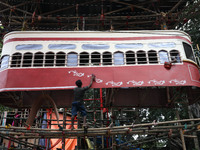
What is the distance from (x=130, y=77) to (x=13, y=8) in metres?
8.52

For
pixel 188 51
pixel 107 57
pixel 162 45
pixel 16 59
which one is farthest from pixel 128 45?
pixel 16 59

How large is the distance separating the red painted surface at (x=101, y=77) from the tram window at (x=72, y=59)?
24 cm

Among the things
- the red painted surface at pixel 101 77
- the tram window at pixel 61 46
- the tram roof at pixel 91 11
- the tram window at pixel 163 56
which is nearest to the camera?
the red painted surface at pixel 101 77

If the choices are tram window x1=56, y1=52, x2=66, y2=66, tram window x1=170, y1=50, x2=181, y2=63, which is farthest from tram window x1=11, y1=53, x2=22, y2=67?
tram window x1=170, y1=50, x2=181, y2=63

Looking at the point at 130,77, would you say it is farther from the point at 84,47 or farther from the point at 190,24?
the point at 190,24

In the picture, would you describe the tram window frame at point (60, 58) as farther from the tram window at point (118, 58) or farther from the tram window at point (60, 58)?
the tram window at point (118, 58)

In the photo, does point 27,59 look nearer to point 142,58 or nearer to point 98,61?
point 98,61

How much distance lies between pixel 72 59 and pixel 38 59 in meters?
1.31

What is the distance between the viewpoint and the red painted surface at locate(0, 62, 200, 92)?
762cm

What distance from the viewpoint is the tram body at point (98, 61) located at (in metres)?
7.68

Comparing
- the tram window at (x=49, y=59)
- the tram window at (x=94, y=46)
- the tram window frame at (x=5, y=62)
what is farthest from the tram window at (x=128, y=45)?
the tram window frame at (x=5, y=62)

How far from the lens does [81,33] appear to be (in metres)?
8.49

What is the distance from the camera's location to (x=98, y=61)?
27.5ft

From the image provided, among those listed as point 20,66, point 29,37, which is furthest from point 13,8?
point 20,66
